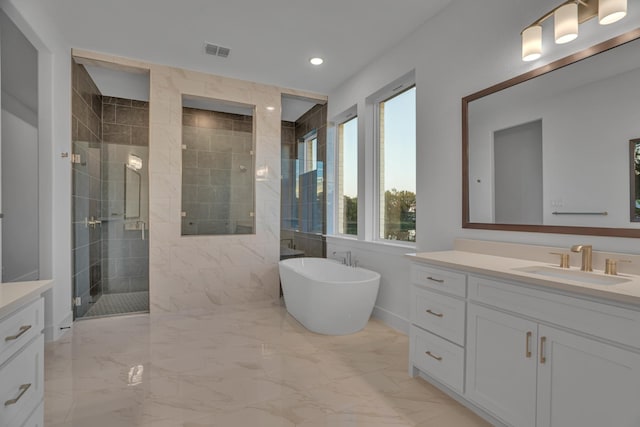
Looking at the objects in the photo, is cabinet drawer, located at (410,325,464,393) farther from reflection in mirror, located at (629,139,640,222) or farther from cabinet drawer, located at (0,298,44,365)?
cabinet drawer, located at (0,298,44,365)

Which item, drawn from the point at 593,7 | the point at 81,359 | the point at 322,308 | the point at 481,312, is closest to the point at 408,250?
the point at 322,308

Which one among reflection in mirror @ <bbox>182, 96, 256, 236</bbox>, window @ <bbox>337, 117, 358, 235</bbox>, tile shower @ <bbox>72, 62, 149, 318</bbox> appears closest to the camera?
tile shower @ <bbox>72, 62, 149, 318</bbox>

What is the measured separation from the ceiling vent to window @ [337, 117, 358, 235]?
169cm

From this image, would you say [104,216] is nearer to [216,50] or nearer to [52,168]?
[52,168]

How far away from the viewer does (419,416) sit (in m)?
1.79

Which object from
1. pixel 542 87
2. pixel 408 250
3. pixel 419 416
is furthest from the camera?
pixel 408 250

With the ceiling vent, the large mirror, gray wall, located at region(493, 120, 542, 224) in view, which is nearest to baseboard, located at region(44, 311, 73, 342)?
the ceiling vent

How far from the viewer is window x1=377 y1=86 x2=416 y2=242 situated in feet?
10.4

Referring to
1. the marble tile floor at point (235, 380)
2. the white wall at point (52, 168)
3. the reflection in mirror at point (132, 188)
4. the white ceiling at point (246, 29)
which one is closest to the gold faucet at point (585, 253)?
the marble tile floor at point (235, 380)

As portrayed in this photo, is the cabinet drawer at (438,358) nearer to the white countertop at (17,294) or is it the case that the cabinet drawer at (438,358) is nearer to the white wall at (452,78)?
the white wall at (452,78)

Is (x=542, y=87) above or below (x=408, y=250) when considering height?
above

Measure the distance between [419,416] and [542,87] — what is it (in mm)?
2005

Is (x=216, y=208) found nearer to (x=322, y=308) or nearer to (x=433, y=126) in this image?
(x=322, y=308)

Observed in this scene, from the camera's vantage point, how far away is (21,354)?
3.86ft
